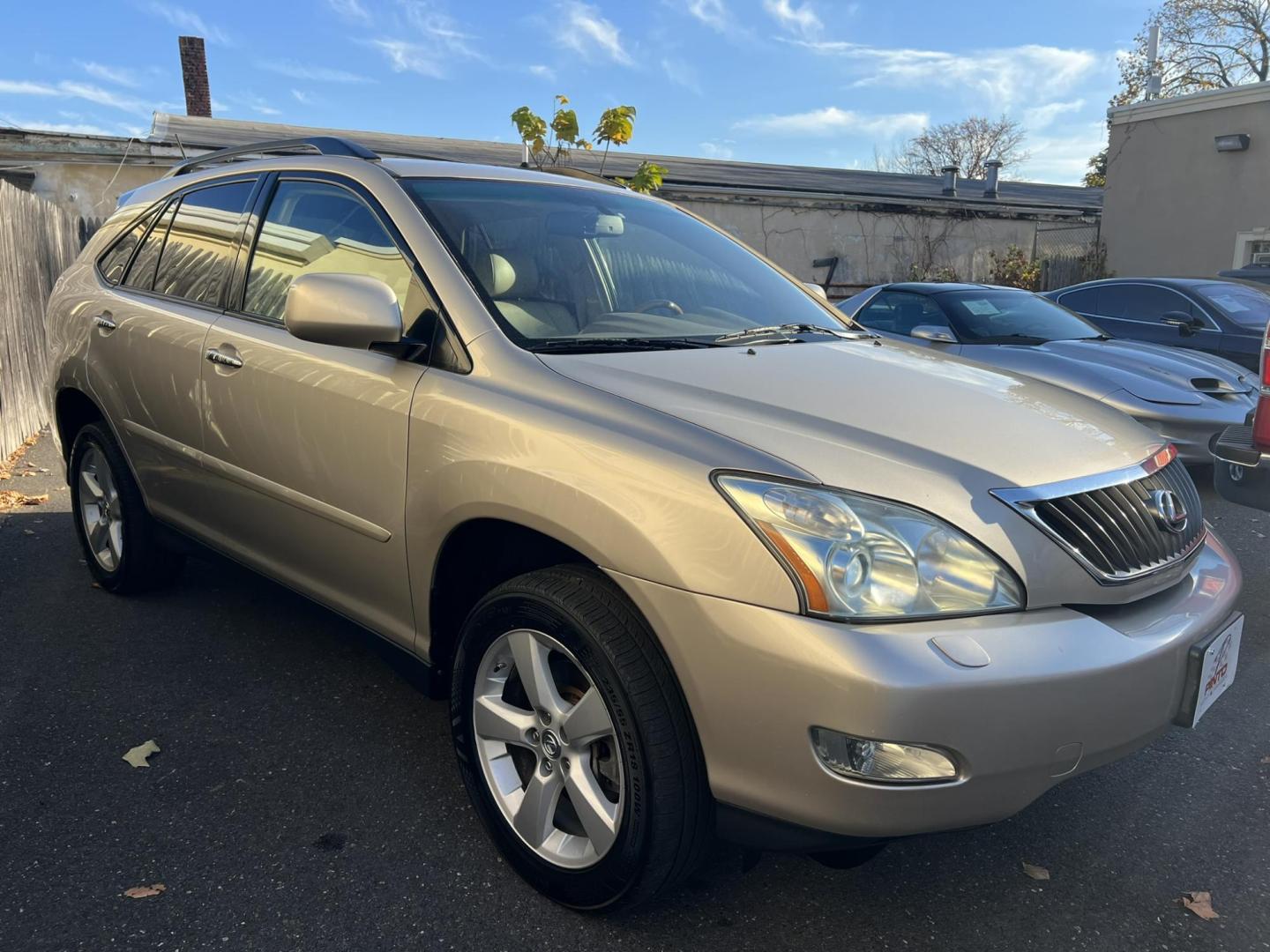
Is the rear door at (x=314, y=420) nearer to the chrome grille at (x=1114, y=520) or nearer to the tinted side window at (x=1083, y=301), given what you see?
the chrome grille at (x=1114, y=520)

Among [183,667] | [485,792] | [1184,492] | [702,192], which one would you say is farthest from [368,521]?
[702,192]

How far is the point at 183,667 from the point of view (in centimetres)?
A: 371

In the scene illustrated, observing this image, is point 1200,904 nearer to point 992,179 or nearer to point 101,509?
point 101,509

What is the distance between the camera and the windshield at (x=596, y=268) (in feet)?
9.11

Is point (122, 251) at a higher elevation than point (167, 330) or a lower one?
higher

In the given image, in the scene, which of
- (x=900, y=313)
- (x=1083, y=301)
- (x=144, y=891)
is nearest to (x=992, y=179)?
(x=1083, y=301)

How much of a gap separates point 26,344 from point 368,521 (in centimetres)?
720

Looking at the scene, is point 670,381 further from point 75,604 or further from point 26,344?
point 26,344

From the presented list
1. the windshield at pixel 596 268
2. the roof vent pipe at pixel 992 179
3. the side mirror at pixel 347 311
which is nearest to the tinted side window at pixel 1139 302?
the windshield at pixel 596 268

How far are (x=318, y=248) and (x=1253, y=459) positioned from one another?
3.58 meters

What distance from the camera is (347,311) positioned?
2.53 m

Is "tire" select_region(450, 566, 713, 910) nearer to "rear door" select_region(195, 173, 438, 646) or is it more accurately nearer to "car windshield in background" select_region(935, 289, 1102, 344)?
"rear door" select_region(195, 173, 438, 646)

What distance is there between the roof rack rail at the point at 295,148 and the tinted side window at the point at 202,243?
0.67 feet

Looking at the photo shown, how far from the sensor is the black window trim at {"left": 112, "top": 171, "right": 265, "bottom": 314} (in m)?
3.49
